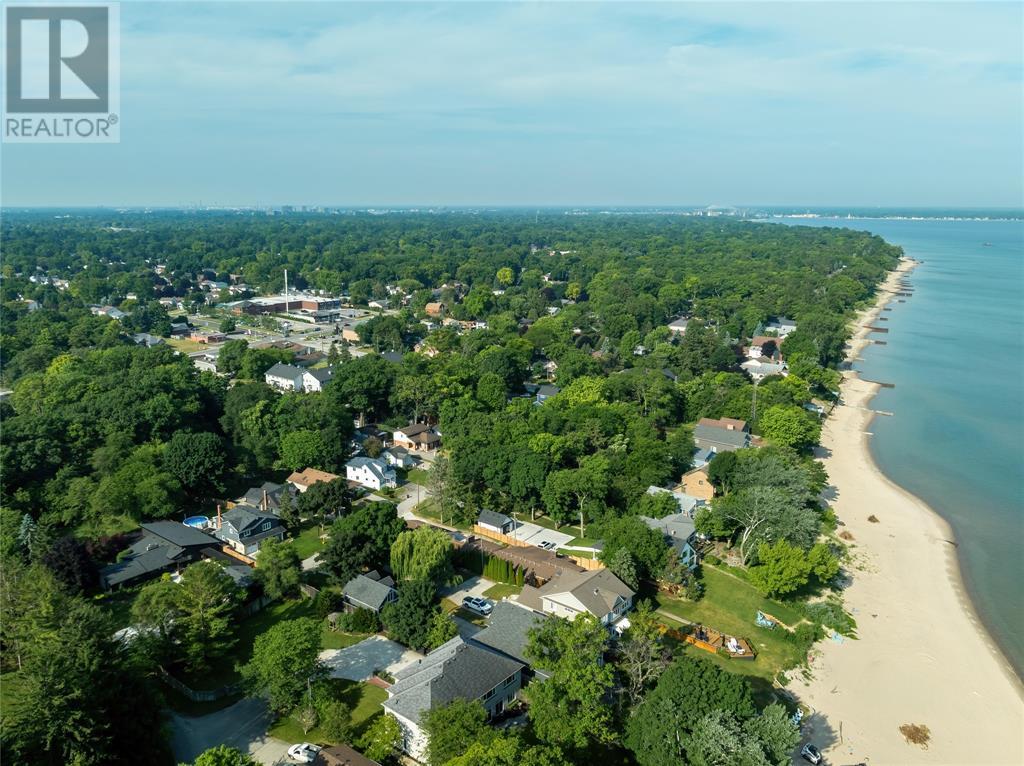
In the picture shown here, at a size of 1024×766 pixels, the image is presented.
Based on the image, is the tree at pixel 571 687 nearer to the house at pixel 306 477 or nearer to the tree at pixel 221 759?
the tree at pixel 221 759

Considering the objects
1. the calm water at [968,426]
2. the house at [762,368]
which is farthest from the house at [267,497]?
the house at [762,368]

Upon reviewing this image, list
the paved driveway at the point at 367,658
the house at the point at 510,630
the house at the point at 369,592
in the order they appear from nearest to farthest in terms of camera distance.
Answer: the house at the point at 510,630
the paved driveway at the point at 367,658
the house at the point at 369,592

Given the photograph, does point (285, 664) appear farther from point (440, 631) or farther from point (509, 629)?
point (509, 629)

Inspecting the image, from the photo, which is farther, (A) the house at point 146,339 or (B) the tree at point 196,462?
(A) the house at point 146,339

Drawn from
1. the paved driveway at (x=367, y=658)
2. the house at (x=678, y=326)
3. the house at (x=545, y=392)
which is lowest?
the paved driveway at (x=367, y=658)

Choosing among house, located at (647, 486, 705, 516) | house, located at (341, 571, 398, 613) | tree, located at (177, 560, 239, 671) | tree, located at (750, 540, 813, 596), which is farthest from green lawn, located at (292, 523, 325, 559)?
tree, located at (750, 540, 813, 596)

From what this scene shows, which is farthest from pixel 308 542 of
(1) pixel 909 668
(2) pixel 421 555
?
(1) pixel 909 668
